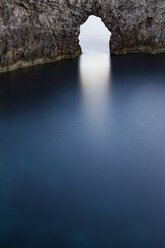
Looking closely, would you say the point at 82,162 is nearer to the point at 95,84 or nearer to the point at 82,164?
the point at 82,164

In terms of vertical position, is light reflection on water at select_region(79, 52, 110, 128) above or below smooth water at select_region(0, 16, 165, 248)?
above

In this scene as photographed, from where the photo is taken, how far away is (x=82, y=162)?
18766 millimetres

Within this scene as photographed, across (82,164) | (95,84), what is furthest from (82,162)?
(95,84)

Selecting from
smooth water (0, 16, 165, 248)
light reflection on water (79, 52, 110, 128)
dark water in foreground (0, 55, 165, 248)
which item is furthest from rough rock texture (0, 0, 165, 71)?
dark water in foreground (0, 55, 165, 248)

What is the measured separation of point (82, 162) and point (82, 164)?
0.25m

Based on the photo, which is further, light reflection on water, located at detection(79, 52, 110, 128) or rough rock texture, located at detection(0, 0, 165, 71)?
rough rock texture, located at detection(0, 0, 165, 71)

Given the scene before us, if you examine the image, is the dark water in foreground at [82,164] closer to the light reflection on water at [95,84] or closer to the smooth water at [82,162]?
the smooth water at [82,162]

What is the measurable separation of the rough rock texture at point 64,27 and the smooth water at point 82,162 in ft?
16.1

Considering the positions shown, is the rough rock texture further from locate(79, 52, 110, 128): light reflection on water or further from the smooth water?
the smooth water

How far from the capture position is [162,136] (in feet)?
71.7

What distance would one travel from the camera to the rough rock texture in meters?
35.3

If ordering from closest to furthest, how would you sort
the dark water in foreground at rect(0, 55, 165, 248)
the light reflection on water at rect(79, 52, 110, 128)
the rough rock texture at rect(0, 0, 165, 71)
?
1. the dark water in foreground at rect(0, 55, 165, 248)
2. the light reflection on water at rect(79, 52, 110, 128)
3. the rough rock texture at rect(0, 0, 165, 71)

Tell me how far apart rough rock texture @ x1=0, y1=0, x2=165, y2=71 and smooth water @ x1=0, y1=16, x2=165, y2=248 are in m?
4.91

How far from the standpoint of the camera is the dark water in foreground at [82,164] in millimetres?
13320
